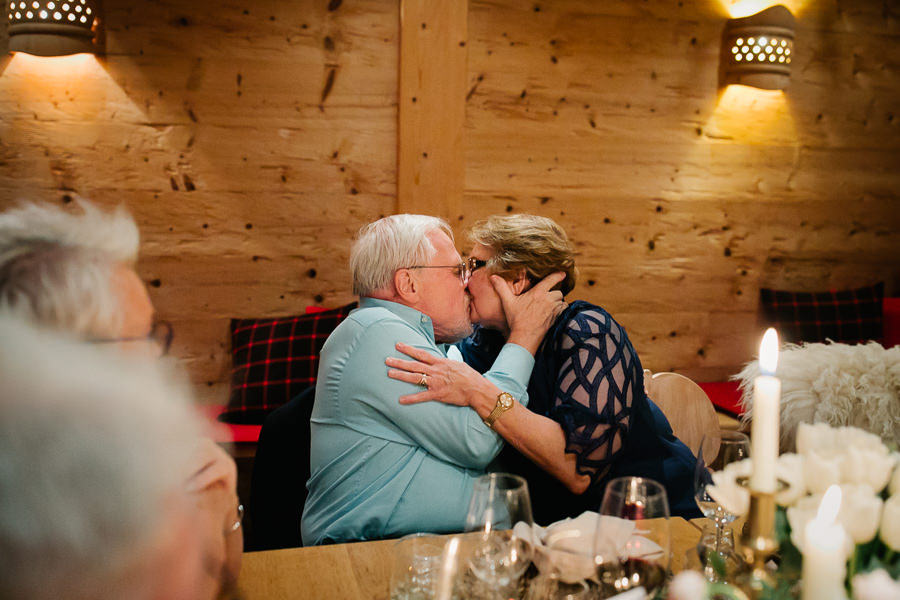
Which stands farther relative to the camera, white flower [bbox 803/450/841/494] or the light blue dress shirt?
the light blue dress shirt

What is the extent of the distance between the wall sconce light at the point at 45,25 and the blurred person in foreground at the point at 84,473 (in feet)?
8.33

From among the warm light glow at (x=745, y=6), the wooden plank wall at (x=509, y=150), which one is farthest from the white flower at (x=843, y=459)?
the warm light glow at (x=745, y=6)

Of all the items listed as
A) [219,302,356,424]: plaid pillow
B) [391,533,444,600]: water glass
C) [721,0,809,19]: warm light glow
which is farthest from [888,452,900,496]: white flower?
[721,0,809,19]: warm light glow

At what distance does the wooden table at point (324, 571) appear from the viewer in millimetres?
1051

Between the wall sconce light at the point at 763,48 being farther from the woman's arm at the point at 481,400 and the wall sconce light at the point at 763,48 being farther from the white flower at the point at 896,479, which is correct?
the white flower at the point at 896,479

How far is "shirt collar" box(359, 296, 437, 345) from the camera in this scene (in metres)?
1.67

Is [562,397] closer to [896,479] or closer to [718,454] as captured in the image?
[718,454]

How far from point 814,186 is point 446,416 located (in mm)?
3077

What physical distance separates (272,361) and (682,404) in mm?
1646

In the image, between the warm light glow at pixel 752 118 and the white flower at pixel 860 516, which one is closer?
the white flower at pixel 860 516

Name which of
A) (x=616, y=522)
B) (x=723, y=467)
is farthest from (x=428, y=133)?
(x=616, y=522)

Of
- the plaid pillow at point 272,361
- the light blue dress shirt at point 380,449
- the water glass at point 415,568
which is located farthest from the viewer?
the plaid pillow at point 272,361

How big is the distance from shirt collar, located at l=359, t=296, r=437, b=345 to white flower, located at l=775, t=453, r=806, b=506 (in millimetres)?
953

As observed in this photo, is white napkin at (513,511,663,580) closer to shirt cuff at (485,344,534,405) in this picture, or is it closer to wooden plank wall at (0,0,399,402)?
shirt cuff at (485,344,534,405)
